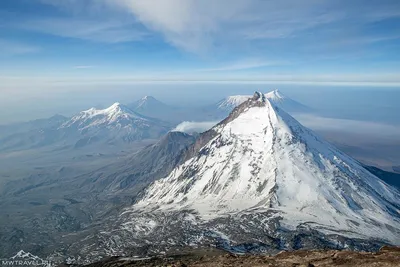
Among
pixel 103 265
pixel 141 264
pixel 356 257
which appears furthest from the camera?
pixel 103 265

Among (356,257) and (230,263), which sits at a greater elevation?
(356,257)

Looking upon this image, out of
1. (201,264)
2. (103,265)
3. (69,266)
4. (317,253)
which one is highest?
(317,253)

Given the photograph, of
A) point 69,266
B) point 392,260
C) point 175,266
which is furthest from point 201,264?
point 69,266

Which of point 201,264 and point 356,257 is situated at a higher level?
point 356,257

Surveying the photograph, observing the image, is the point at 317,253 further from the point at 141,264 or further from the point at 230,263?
the point at 141,264

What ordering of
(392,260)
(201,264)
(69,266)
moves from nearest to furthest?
1. (392,260)
2. (201,264)
3. (69,266)

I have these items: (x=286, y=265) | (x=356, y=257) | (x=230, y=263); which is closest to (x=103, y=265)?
(x=230, y=263)

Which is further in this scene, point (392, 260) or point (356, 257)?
point (356, 257)

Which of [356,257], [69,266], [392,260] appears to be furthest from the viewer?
[69,266]

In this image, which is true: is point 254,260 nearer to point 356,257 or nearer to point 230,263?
point 230,263
